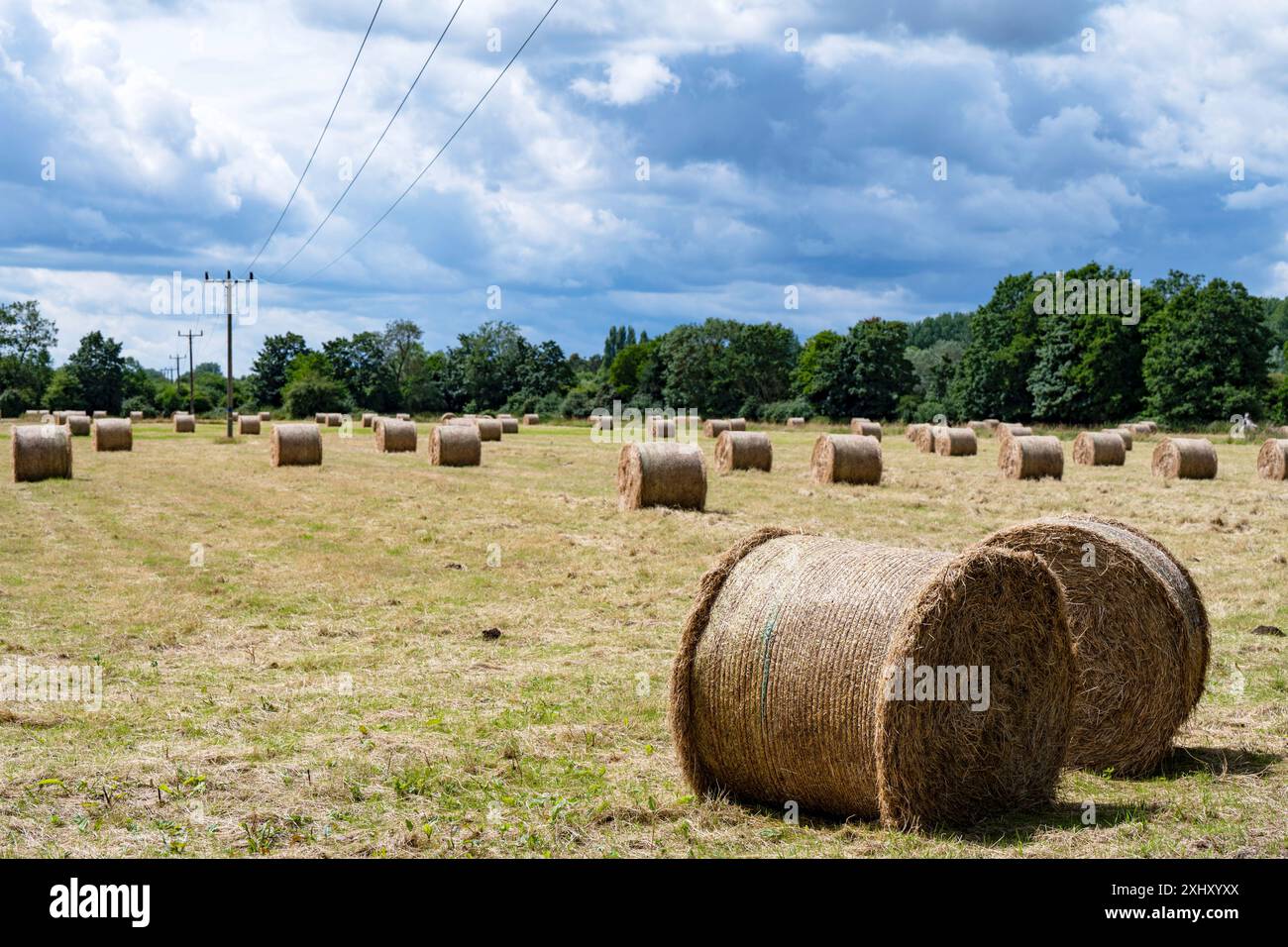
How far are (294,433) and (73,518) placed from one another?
511 inches

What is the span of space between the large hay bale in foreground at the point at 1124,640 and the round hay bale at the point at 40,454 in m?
26.1

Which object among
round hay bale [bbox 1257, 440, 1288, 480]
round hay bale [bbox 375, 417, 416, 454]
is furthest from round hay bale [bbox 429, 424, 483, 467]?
round hay bale [bbox 1257, 440, 1288, 480]

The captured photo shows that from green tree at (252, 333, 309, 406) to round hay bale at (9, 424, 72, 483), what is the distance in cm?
9906

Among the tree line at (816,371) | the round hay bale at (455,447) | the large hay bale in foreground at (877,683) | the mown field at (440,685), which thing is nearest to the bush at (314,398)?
the tree line at (816,371)

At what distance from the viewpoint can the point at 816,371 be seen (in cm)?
9556

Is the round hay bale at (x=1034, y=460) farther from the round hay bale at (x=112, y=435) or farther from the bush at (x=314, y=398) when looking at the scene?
the bush at (x=314, y=398)

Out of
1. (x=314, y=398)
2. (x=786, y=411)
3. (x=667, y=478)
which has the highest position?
(x=314, y=398)

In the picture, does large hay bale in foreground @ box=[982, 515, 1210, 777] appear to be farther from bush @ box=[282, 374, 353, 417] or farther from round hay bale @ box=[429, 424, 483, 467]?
bush @ box=[282, 374, 353, 417]

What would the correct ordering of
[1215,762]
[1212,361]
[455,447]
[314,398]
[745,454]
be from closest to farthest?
[1215,762] → [745,454] → [455,447] → [1212,361] → [314,398]

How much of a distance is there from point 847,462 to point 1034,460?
19.8ft

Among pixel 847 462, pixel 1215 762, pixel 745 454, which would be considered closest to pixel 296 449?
pixel 745 454

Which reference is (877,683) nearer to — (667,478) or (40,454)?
(667,478)

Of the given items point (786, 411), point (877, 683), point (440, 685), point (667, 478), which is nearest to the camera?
point (877, 683)
